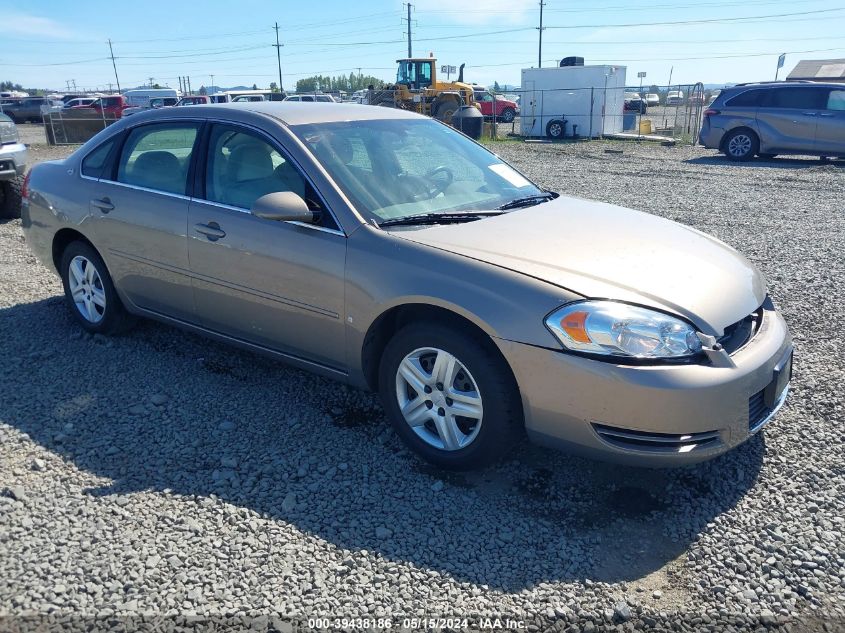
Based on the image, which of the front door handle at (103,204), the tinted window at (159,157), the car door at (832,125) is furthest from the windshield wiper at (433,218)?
the car door at (832,125)

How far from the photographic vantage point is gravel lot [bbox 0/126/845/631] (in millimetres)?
2635

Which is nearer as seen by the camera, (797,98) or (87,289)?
(87,289)

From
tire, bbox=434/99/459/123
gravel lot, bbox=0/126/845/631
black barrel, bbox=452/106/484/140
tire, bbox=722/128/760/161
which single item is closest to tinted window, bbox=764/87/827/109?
tire, bbox=722/128/760/161

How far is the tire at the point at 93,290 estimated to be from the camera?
506 centimetres

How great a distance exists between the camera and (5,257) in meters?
7.79

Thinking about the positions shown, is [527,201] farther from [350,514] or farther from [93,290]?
[93,290]

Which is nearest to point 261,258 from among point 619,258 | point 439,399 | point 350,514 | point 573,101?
point 439,399

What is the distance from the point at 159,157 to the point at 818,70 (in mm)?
32908

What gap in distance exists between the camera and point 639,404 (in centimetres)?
288

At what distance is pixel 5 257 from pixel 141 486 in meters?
5.67

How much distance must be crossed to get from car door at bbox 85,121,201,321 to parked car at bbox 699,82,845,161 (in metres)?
15.3

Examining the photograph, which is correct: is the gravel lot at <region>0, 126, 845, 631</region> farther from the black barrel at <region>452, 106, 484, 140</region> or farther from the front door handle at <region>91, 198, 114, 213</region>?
the black barrel at <region>452, 106, 484, 140</region>

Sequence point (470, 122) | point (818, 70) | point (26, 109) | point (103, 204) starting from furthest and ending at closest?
→ point (26, 109)
point (818, 70)
point (470, 122)
point (103, 204)

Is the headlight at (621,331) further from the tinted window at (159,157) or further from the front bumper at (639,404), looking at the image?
the tinted window at (159,157)
